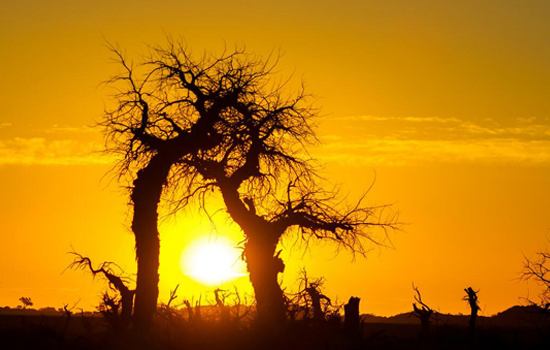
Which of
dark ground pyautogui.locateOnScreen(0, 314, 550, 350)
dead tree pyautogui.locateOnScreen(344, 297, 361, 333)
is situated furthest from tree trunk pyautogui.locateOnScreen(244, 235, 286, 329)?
dead tree pyautogui.locateOnScreen(344, 297, 361, 333)

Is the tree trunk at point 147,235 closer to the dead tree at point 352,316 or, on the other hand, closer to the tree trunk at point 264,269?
the tree trunk at point 264,269

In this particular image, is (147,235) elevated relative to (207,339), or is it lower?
elevated

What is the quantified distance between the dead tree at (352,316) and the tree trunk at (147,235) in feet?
21.5

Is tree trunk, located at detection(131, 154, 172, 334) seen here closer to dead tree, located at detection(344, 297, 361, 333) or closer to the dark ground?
the dark ground

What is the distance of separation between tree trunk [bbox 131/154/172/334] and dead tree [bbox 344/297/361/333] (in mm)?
6557

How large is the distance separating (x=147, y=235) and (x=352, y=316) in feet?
24.8

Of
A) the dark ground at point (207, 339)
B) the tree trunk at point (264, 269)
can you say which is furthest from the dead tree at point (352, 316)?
the tree trunk at point (264, 269)

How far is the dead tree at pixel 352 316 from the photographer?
27.5 m

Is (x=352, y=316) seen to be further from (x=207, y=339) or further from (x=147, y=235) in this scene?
(x=147, y=235)

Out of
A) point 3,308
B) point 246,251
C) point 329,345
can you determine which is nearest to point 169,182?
point 246,251

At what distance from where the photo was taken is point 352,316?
27969 millimetres

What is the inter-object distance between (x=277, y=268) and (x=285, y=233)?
4.93 feet

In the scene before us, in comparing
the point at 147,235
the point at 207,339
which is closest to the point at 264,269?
the point at 147,235

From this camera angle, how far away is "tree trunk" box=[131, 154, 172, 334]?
27203mm
